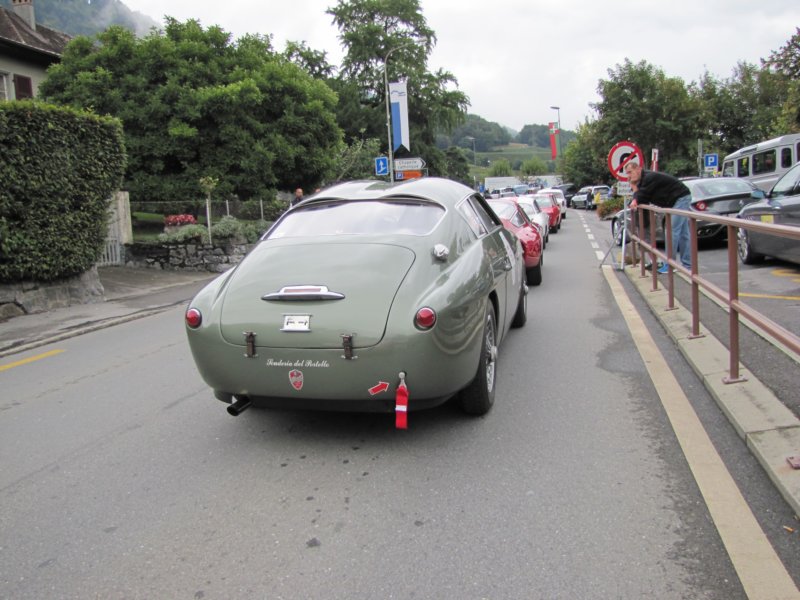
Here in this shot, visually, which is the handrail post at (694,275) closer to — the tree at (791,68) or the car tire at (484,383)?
the car tire at (484,383)

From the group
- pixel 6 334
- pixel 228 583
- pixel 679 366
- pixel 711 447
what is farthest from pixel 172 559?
pixel 6 334

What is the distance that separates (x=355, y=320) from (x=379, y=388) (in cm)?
39

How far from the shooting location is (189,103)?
2067 centimetres

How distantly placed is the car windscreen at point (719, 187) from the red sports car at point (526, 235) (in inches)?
188

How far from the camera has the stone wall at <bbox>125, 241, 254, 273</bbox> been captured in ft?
54.1

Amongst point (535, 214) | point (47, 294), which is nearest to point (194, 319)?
point (47, 294)

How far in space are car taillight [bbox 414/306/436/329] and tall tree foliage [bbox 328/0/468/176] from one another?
4878 cm

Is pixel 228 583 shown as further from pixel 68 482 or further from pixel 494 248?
pixel 494 248

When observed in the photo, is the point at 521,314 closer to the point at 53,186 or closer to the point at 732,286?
the point at 732,286

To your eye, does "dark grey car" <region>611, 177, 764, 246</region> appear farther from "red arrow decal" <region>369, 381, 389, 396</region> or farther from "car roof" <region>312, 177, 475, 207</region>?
"red arrow decal" <region>369, 381, 389, 396</region>

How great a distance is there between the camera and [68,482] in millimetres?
3695

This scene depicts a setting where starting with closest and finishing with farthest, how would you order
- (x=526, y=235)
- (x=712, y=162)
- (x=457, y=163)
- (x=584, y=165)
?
(x=526, y=235)
(x=712, y=162)
(x=457, y=163)
(x=584, y=165)

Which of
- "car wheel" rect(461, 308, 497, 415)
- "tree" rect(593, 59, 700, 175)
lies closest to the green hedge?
"car wheel" rect(461, 308, 497, 415)

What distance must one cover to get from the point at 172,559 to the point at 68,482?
1.24m
